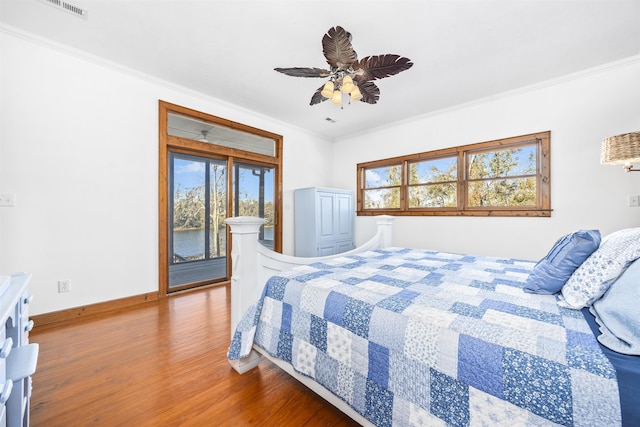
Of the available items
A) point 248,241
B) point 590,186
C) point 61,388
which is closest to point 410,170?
point 590,186

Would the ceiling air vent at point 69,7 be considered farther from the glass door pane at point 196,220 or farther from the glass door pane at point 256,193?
the glass door pane at point 256,193

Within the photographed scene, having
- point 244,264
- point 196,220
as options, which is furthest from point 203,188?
point 244,264

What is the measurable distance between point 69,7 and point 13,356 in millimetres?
2573

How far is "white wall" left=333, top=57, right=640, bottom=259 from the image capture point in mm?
2688

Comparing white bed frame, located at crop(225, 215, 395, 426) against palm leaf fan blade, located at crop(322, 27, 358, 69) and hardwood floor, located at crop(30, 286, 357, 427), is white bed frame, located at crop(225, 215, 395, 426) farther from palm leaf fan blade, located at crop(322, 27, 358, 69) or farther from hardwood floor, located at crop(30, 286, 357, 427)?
palm leaf fan blade, located at crop(322, 27, 358, 69)

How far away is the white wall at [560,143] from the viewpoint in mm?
2688

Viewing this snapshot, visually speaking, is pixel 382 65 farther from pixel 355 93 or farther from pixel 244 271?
pixel 244 271

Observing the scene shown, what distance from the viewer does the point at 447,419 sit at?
872 mm

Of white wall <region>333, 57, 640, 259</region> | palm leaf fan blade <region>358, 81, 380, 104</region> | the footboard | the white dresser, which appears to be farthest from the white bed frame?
white wall <region>333, 57, 640, 259</region>

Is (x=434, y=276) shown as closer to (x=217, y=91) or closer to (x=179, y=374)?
(x=179, y=374)

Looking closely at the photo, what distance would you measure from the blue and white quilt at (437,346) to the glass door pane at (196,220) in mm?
2345

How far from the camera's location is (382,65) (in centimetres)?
200

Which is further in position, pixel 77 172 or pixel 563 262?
pixel 77 172

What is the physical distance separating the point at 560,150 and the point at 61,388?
4930mm
